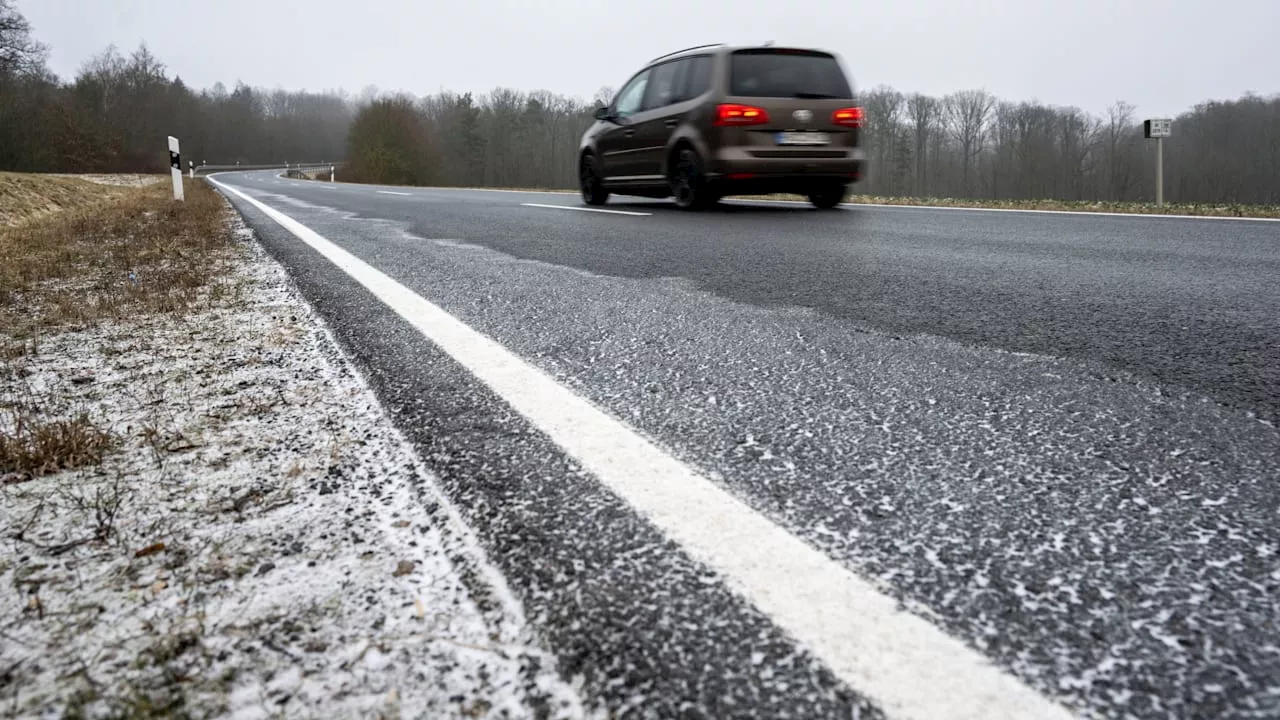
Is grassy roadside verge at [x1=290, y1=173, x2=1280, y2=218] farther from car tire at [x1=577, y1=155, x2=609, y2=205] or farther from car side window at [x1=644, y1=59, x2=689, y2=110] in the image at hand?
car tire at [x1=577, y1=155, x2=609, y2=205]

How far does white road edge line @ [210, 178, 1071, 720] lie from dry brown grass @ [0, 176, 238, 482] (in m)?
0.92

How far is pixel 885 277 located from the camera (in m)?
3.77

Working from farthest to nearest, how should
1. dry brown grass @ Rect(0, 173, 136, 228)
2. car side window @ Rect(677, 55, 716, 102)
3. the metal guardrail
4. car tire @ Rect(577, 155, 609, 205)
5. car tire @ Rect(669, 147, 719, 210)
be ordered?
the metal guardrail
dry brown grass @ Rect(0, 173, 136, 228)
car tire @ Rect(577, 155, 609, 205)
car tire @ Rect(669, 147, 719, 210)
car side window @ Rect(677, 55, 716, 102)

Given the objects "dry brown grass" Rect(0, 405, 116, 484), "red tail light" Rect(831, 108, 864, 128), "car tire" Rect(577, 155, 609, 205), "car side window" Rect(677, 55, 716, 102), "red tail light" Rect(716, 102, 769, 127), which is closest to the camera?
"dry brown grass" Rect(0, 405, 116, 484)

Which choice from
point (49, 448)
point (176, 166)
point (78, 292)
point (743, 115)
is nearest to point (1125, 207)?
point (743, 115)

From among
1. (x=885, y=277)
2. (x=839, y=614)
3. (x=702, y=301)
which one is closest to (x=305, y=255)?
(x=702, y=301)

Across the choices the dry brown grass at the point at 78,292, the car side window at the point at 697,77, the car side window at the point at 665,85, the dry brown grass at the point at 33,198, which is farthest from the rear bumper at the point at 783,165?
the dry brown grass at the point at 33,198

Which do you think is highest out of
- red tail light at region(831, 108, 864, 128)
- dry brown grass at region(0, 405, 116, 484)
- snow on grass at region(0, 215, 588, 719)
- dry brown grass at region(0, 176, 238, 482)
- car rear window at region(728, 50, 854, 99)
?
car rear window at region(728, 50, 854, 99)

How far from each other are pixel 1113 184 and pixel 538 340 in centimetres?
6957

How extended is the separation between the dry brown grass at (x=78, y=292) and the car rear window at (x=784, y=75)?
16.9 ft

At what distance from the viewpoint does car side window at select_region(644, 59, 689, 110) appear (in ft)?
29.7

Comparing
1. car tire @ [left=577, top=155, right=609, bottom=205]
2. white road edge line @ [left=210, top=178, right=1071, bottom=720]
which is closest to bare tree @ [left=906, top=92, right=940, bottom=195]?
car tire @ [left=577, top=155, right=609, bottom=205]

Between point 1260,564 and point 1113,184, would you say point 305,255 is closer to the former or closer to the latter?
point 1260,564

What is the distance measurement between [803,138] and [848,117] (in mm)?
563
